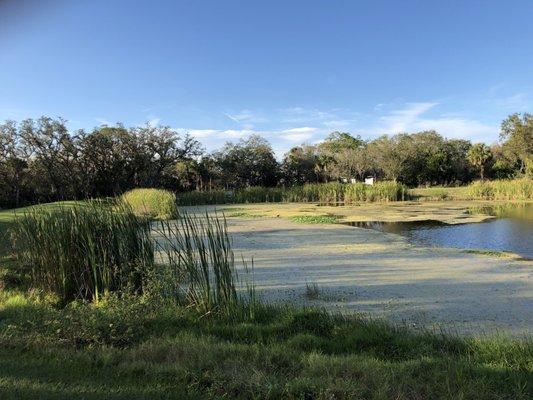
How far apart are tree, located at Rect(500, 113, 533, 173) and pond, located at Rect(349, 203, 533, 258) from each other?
26.6m

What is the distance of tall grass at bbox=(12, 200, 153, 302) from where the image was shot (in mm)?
6391

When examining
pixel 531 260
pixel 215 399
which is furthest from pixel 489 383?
pixel 531 260

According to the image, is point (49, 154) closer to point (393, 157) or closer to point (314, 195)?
point (314, 195)

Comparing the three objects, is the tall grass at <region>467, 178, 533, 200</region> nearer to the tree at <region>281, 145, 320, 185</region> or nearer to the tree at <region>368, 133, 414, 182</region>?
the tree at <region>368, 133, 414, 182</region>

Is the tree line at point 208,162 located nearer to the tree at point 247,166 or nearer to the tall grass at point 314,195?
the tree at point 247,166

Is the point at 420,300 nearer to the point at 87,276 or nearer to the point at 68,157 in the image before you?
the point at 87,276

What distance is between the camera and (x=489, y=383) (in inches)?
132

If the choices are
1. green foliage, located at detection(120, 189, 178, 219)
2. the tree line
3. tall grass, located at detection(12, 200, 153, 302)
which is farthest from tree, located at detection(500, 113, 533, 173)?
tall grass, located at detection(12, 200, 153, 302)

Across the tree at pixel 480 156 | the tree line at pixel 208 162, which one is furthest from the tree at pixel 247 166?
the tree at pixel 480 156

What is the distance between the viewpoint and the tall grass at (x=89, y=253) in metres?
6.39

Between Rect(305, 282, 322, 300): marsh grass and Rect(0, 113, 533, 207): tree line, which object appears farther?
Rect(0, 113, 533, 207): tree line

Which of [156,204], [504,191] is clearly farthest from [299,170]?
[156,204]

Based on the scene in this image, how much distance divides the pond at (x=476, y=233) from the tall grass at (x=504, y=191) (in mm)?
13171

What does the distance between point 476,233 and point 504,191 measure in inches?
812
